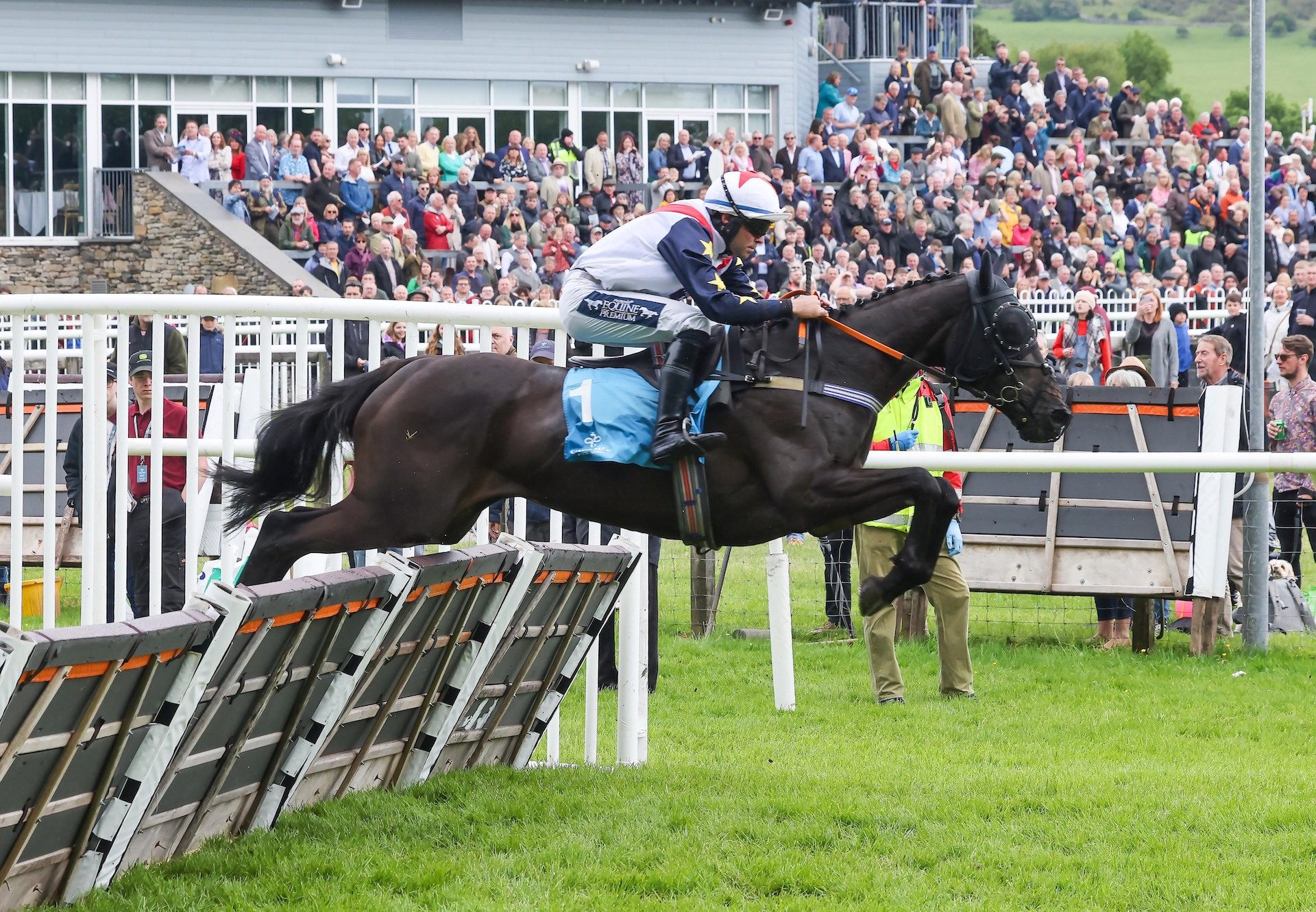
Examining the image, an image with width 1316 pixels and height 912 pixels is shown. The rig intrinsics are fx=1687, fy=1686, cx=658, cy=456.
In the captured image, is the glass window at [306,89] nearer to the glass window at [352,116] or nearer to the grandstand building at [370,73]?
the grandstand building at [370,73]

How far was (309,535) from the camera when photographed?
596 centimetres

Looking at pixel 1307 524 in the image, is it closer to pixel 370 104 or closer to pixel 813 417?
pixel 813 417

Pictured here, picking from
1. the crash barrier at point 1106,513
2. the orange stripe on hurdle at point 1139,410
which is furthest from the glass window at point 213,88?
the orange stripe on hurdle at point 1139,410

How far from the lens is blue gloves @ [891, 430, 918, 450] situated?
27.5ft

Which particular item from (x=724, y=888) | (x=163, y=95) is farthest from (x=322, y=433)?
(x=163, y=95)

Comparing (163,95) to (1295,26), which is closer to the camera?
(163,95)

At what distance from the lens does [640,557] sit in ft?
20.9

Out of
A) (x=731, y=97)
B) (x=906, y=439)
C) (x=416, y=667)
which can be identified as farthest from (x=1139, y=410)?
(x=731, y=97)

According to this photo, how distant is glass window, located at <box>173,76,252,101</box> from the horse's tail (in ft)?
79.6

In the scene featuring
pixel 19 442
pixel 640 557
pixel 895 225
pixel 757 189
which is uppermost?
pixel 895 225

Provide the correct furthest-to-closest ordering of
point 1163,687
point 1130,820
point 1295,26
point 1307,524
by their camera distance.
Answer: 1. point 1295,26
2. point 1307,524
3. point 1163,687
4. point 1130,820

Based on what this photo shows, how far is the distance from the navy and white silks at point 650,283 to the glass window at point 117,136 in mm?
23386

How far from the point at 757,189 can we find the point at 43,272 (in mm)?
22208

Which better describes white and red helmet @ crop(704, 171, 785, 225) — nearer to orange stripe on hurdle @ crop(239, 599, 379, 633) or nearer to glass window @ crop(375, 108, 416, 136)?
orange stripe on hurdle @ crop(239, 599, 379, 633)
